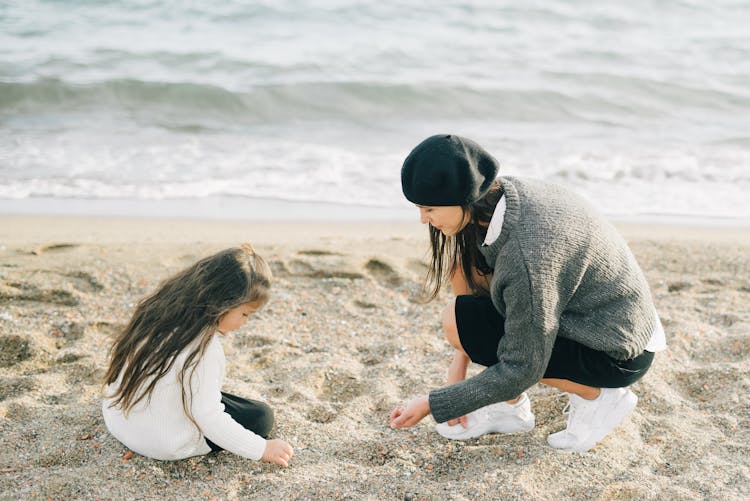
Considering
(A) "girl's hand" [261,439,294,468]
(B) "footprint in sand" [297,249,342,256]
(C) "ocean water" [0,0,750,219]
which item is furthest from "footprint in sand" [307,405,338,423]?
(C) "ocean water" [0,0,750,219]

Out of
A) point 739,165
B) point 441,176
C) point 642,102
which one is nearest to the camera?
point 441,176

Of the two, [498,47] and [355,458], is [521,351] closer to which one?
[355,458]

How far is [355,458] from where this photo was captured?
2543 millimetres

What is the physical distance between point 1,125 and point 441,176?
6.54 m

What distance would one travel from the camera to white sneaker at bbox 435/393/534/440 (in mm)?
2695

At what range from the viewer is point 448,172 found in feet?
7.17

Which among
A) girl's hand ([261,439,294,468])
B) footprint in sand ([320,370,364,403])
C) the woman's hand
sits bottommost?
footprint in sand ([320,370,364,403])

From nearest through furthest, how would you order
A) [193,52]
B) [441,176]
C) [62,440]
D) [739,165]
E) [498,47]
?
1. [441,176]
2. [62,440]
3. [739,165]
4. [193,52]
5. [498,47]

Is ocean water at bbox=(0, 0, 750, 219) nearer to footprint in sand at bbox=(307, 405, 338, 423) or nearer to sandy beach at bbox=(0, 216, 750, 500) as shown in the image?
sandy beach at bbox=(0, 216, 750, 500)

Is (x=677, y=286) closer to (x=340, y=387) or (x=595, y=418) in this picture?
(x=595, y=418)

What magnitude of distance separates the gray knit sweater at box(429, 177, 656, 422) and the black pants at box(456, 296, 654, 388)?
0.07 meters

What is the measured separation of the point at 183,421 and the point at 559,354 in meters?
1.20

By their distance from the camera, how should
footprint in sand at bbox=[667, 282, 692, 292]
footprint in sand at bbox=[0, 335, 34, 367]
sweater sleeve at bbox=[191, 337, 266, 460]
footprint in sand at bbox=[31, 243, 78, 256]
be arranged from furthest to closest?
1. footprint in sand at bbox=[31, 243, 78, 256]
2. footprint in sand at bbox=[667, 282, 692, 292]
3. footprint in sand at bbox=[0, 335, 34, 367]
4. sweater sleeve at bbox=[191, 337, 266, 460]

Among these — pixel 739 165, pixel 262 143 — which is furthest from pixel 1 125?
pixel 739 165
